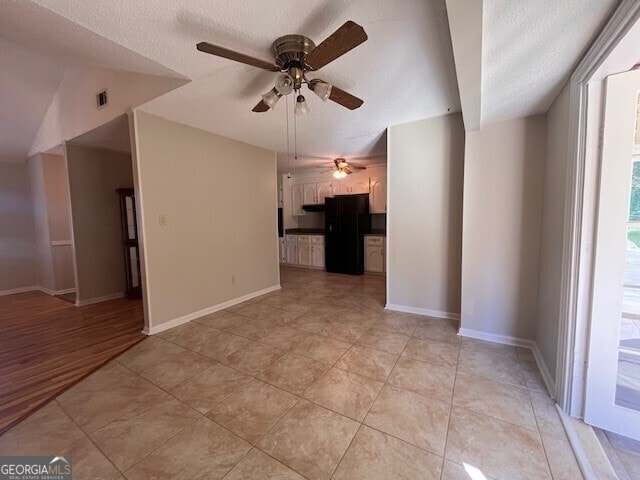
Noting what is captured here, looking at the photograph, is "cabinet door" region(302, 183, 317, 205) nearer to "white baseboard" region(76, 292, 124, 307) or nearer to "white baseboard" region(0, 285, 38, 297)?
"white baseboard" region(76, 292, 124, 307)

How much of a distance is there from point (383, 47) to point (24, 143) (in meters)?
5.93

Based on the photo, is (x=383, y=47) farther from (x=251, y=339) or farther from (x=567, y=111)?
(x=251, y=339)

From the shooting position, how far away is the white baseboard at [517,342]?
6.25ft

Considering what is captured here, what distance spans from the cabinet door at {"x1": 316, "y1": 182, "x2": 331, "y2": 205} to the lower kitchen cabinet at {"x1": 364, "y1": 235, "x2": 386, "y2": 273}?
1509mm

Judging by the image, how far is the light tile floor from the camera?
1.28 metres

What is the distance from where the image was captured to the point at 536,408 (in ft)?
5.34

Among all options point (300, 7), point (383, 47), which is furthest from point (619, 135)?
point (300, 7)

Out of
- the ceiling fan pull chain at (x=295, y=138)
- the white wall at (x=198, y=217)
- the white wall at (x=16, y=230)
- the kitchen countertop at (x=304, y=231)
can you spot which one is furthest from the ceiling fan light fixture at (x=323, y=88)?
the white wall at (x=16, y=230)

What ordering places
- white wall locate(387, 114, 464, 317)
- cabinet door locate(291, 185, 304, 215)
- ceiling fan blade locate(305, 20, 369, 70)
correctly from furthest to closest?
cabinet door locate(291, 185, 304, 215) → white wall locate(387, 114, 464, 317) → ceiling fan blade locate(305, 20, 369, 70)

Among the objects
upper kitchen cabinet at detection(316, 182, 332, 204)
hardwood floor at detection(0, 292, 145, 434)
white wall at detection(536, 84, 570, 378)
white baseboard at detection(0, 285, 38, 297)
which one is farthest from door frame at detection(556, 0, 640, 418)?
white baseboard at detection(0, 285, 38, 297)

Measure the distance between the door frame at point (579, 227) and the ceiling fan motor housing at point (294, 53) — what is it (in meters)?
1.53

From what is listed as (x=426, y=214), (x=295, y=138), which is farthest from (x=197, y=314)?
(x=426, y=214)

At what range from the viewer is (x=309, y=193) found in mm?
6465

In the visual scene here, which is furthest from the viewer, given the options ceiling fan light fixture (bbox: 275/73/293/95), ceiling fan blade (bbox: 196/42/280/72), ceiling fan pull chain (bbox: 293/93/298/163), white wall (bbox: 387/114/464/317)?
ceiling fan pull chain (bbox: 293/93/298/163)
